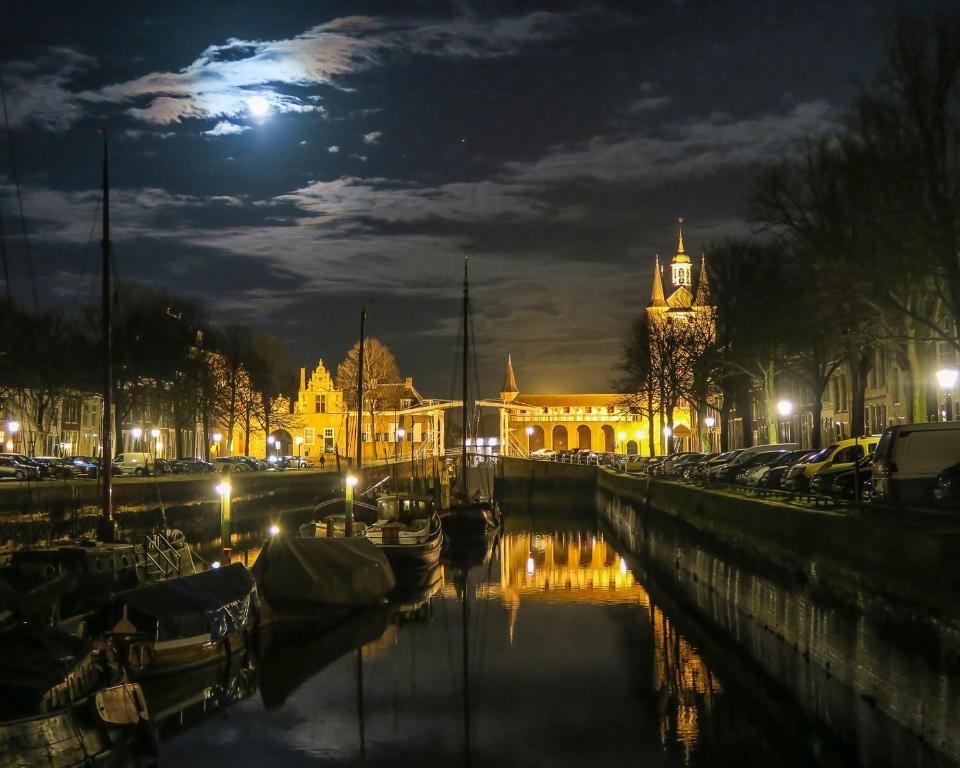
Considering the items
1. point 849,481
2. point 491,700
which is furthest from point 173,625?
point 849,481

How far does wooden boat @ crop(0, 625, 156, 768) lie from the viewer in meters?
15.9

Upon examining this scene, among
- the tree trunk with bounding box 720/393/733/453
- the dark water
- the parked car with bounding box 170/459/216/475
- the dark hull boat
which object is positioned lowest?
the dark water

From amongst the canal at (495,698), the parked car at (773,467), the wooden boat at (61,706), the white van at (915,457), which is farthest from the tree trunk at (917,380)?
the wooden boat at (61,706)

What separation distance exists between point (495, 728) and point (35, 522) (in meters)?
26.6

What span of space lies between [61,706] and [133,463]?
5903 centimetres

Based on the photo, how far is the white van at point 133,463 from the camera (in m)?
71.6

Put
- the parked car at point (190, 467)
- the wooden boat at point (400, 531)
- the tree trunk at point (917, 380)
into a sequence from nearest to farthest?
the tree trunk at point (917, 380) → the wooden boat at point (400, 531) → the parked car at point (190, 467)

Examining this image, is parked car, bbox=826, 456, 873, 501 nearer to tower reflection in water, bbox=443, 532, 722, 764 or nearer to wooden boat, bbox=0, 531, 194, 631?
tower reflection in water, bbox=443, 532, 722, 764

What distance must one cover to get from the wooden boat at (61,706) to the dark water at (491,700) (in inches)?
80.8

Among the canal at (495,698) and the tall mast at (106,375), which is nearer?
the canal at (495,698)

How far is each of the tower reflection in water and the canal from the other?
10 centimetres

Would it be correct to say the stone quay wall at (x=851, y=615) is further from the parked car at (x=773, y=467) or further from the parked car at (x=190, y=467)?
the parked car at (x=190, y=467)

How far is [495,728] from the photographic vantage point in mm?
23234

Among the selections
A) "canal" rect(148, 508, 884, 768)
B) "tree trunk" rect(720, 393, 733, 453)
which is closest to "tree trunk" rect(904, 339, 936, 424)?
"canal" rect(148, 508, 884, 768)
